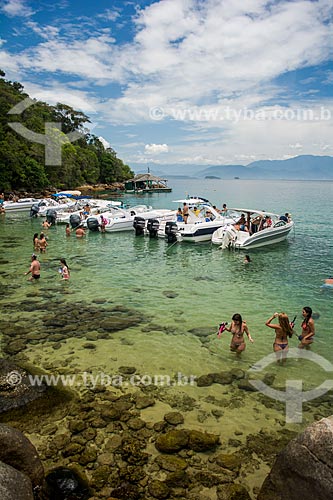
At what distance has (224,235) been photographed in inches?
878

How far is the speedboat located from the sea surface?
0.56 m

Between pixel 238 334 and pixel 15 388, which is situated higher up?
pixel 238 334

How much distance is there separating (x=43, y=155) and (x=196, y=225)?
4721 cm

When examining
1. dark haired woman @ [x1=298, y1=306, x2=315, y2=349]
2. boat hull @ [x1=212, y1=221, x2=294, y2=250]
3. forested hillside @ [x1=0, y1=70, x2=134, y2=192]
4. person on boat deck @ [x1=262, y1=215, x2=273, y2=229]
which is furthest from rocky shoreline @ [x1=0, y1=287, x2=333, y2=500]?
forested hillside @ [x1=0, y1=70, x2=134, y2=192]

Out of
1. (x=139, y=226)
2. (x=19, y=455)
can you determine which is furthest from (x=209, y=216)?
(x=19, y=455)

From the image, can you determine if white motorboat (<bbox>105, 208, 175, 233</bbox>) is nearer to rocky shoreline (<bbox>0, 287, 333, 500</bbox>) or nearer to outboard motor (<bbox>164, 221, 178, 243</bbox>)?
outboard motor (<bbox>164, 221, 178, 243</bbox>)

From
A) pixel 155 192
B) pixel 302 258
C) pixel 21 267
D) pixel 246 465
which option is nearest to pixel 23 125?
pixel 155 192

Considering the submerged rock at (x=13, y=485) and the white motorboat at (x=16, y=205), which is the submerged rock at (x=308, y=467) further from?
the white motorboat at (x=16, y=205)

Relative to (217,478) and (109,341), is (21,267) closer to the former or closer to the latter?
(109,341)

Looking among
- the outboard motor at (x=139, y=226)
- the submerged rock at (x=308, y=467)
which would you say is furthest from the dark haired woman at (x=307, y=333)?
the outboard motor at (x=139, y=226)

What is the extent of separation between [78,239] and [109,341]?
57.0 ft

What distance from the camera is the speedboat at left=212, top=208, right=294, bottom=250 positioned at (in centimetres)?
2220

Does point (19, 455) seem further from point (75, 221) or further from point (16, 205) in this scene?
point (16, 205)

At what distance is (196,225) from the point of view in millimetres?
24094
